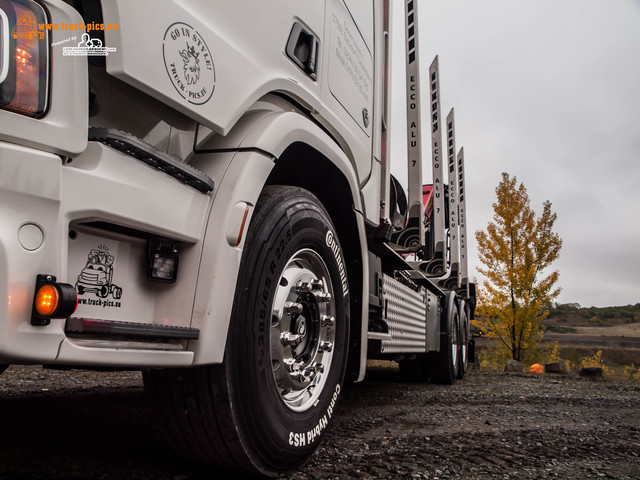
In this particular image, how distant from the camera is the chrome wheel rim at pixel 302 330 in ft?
6.65

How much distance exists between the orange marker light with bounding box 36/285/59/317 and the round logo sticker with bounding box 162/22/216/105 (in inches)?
25.7

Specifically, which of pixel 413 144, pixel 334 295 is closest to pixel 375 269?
pixel 334 295

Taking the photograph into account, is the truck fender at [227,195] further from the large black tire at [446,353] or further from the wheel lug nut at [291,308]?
the large black tire at [446,353]

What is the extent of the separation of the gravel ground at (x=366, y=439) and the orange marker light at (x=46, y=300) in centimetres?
92

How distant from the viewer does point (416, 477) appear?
6.86ft

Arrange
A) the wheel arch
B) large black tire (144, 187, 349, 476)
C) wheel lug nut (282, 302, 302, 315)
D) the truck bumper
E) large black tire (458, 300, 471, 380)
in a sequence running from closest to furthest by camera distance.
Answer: the truck bumper < large black tire (144, 187, 349, 476) < wheel lug nut (282, 302, 302, 315) < the wheel arch < large black tire (458, 300, 471, 380)

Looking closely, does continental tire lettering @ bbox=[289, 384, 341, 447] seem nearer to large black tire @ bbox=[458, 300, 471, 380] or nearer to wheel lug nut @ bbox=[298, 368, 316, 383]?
wheel lug nut @ bbox=[298, 368, 316, 383]

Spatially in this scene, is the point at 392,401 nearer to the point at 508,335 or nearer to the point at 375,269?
the point at 375,269

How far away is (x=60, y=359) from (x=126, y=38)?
0.79 metres

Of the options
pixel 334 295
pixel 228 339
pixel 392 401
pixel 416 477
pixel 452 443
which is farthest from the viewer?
pixel 392 401

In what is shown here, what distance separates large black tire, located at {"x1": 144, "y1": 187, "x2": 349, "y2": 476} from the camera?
1.69m

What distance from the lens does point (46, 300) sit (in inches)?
44.6

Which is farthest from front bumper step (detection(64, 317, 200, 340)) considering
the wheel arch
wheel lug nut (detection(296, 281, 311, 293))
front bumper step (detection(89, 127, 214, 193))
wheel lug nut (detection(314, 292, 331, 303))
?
the wheel arch

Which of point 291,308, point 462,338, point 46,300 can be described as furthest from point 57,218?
point 462,338
